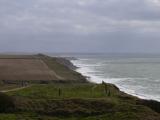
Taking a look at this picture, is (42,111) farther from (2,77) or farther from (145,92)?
(2,77)

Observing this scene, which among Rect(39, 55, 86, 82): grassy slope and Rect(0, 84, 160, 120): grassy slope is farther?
Rect(39, 55, 86, 82): grassy slope

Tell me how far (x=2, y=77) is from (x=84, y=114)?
46552 millimetres

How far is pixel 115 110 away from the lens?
3631cm

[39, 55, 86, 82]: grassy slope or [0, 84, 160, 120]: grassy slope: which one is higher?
[39, 55, 86, 82]: grassy slope

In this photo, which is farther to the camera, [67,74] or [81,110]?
[67,74]

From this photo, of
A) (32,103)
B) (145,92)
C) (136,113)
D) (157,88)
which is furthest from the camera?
(157,88)

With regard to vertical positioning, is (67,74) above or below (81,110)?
above

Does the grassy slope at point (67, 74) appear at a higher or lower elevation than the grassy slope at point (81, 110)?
higher

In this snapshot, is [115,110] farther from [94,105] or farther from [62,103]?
[62,103]

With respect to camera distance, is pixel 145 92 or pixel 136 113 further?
pixel 145 92

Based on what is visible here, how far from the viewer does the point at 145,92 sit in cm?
7012

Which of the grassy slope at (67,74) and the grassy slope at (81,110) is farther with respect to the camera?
the grassy slope at (67,74)

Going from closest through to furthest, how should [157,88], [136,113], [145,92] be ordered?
[136,113]
[145,92]
[157,88]

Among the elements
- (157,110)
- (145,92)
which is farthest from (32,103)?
(145,92)
